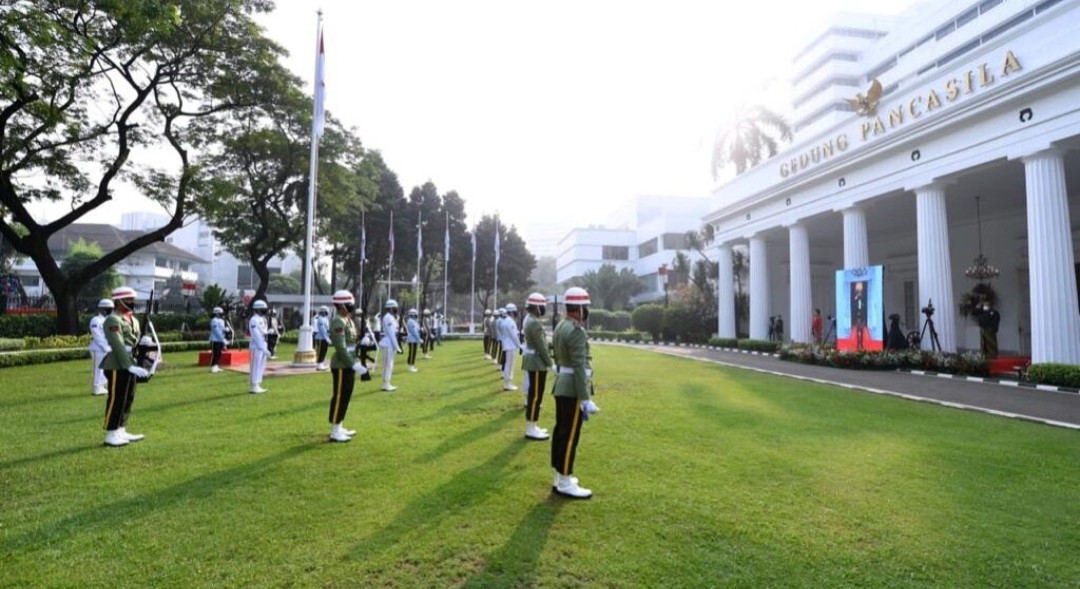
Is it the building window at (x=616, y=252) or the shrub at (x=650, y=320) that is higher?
the building window at (x=616, y=252)

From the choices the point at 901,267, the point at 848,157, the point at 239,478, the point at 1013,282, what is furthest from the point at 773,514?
the point at 901,267

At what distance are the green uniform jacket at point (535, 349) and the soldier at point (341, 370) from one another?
2227 mm

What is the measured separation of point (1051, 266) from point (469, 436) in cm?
1386

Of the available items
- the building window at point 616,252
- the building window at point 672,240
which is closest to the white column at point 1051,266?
the building window at point 672,240

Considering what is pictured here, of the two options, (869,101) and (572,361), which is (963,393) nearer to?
(572,361)

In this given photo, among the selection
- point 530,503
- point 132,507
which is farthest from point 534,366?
point 132,507

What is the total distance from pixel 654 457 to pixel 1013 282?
20180 millimetres

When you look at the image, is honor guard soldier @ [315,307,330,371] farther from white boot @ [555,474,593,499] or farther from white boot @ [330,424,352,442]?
white boot @ [555,474,593,499]

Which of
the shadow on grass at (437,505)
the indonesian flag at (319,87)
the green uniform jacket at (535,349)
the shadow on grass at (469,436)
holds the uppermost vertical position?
the indonesian flag at (319,87)

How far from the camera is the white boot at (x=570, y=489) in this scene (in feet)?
16.0

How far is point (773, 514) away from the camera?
14.8ft

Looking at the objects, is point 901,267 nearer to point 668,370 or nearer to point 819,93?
point 668,370

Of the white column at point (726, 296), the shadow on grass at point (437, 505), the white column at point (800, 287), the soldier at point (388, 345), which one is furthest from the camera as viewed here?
the white column at point (726, 296)

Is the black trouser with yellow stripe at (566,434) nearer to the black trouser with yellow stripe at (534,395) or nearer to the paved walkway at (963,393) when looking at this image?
the black trouser with yellow stripe at (534,395)
